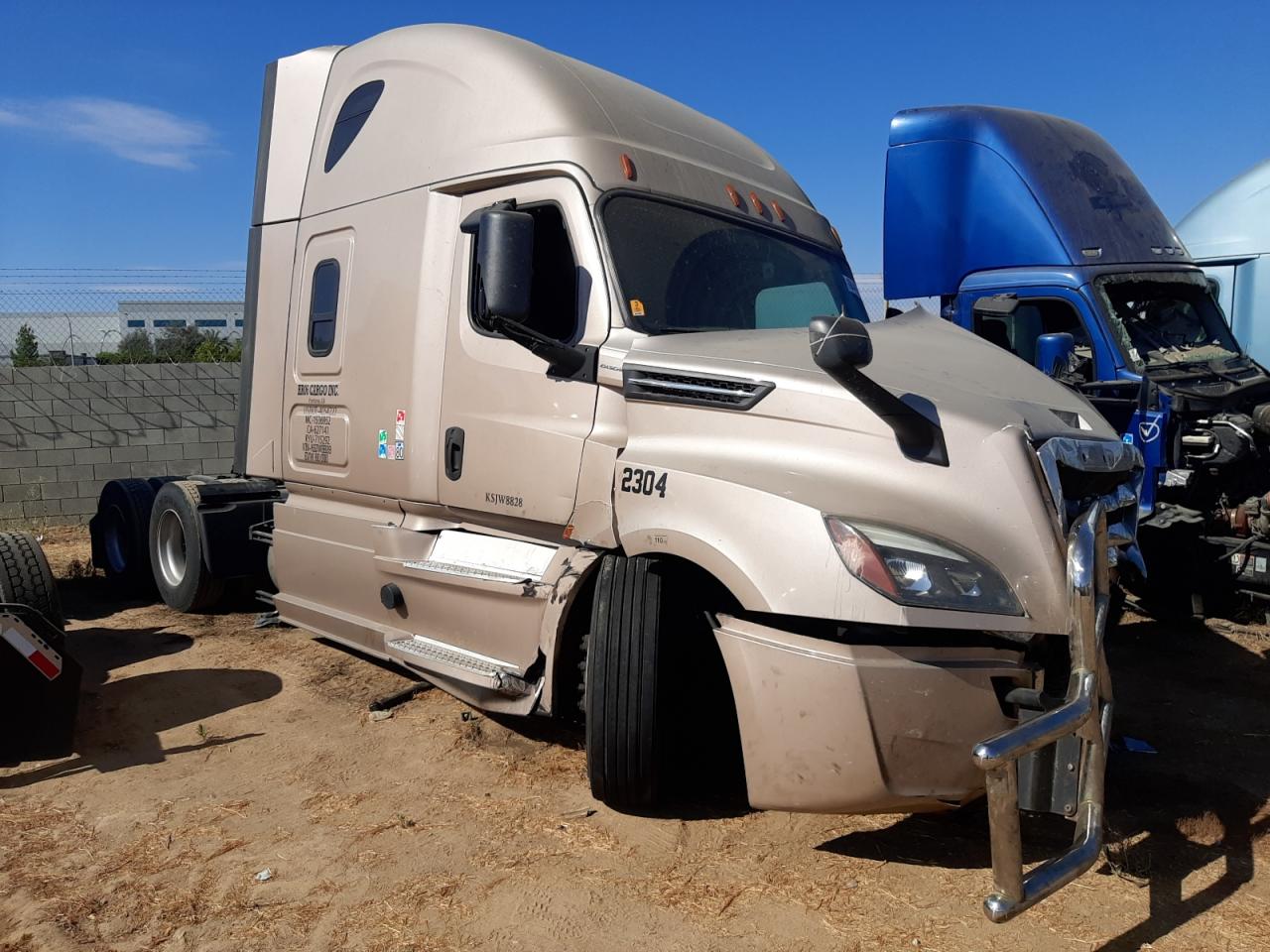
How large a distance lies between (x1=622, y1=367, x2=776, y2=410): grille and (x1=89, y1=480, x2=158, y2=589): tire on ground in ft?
17.9

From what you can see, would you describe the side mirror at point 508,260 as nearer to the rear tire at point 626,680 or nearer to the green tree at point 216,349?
the rear tire at point 626,680

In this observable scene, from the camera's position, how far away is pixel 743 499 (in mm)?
3625

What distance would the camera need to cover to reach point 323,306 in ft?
19.8

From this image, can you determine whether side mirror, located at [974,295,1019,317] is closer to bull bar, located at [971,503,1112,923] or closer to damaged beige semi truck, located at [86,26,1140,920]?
damaged beige semi truck, located at [86,26,1140,920]

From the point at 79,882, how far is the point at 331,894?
0.92m

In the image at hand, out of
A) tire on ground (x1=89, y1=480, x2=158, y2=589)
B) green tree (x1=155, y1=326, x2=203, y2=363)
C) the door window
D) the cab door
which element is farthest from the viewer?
green tree (x1=155, y1=326, x2=203, y2=363)

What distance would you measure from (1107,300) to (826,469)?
472cm

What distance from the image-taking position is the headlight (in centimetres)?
330

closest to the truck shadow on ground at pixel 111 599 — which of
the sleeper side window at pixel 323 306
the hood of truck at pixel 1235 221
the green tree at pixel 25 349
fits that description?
the sleeper side window at pixel 323 306

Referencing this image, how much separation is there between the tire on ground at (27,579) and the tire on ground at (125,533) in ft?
6.54

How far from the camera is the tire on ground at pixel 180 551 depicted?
7.36m

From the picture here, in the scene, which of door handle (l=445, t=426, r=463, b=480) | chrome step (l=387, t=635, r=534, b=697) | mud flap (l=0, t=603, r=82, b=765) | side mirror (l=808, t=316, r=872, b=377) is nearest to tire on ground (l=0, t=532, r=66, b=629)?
mud flap (l=0, t=603, r=82, b=765)

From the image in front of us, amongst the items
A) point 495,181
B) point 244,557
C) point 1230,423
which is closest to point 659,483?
point 495,181

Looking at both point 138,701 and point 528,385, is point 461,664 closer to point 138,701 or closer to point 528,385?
point 528,385
